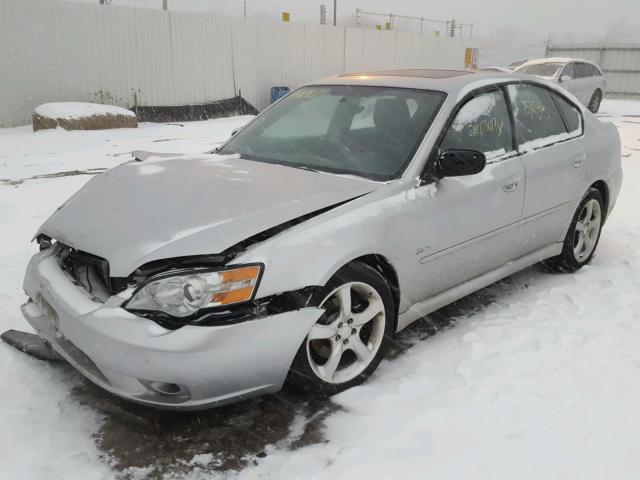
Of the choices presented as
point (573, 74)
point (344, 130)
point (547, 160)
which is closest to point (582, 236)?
point (547, 160)

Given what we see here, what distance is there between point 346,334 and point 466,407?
65 centimetres

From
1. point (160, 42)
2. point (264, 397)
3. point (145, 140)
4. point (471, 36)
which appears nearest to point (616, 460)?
point (264, 397)

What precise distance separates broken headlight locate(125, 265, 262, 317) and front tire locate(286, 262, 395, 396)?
37 centimetres

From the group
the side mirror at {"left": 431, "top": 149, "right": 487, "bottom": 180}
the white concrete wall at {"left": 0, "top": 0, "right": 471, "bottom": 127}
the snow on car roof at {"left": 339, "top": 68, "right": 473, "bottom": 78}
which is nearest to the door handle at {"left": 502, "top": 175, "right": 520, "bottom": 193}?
the side mirror at {"left": 431, "top": 149, "right": 487, "bottom": 180}

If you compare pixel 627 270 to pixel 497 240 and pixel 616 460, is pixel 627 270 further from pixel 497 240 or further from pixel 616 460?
pixel 616 460

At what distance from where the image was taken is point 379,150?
3338 mm

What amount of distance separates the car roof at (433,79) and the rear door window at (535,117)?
0.36ft

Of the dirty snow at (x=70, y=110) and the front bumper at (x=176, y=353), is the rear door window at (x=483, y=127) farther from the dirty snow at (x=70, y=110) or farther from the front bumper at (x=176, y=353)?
the dirty snow at (x=70, y=110)

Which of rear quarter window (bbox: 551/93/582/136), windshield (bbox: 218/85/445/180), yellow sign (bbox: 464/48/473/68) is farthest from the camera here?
yellow sign (bbox: 464/48/473/68)

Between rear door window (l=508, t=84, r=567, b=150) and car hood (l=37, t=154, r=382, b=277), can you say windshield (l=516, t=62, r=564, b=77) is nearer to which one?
rear door window (l=508, t=84, r=567, b=150)

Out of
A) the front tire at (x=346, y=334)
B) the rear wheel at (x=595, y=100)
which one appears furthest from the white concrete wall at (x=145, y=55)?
the front tire at (x=346, y=334)

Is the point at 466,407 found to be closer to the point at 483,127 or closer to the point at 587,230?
the point at 483,127

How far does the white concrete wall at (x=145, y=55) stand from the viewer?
12492mm

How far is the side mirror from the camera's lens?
10.3ft
